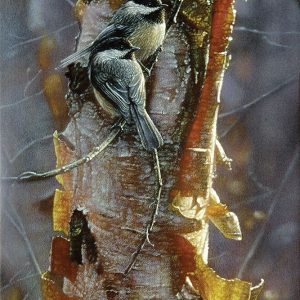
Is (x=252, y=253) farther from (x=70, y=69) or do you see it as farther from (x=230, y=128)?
(x=70, y=69)

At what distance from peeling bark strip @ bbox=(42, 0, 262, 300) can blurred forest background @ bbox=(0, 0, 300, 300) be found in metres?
0.02

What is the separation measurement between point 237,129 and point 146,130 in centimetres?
12

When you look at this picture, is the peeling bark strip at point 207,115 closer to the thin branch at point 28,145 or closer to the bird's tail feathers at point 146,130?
the bird's tail feathers at point 146,130

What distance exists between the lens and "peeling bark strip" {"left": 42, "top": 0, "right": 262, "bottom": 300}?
2.40 feet

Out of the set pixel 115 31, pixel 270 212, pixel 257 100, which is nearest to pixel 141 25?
pixel 115 31

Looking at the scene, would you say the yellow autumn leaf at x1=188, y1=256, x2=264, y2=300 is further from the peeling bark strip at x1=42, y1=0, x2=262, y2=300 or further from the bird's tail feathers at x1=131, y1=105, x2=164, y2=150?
the bird's tail feathers at x1=131, y1=105, x2=164, y2=150

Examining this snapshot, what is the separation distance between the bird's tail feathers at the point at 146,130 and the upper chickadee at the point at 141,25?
0.06 meters

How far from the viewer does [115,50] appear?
71 centimetres

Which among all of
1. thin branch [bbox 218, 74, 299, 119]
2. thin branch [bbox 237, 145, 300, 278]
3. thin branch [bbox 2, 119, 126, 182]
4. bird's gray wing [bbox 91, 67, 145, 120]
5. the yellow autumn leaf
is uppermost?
bird's gray wing [bbox 91, 67, 145, 120]

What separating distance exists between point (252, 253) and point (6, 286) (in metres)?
0.32

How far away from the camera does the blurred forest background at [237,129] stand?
77 centimetres

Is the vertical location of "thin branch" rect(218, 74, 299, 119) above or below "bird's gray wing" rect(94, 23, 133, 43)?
below

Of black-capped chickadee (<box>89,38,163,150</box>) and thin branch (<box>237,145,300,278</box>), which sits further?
thin branch (<box>237,145,300,278</box>)

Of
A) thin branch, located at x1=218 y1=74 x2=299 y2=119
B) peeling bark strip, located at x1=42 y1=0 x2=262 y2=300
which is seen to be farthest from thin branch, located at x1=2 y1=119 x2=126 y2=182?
thin branch, located at x1=218 y1=74 x2=299 y2=119
